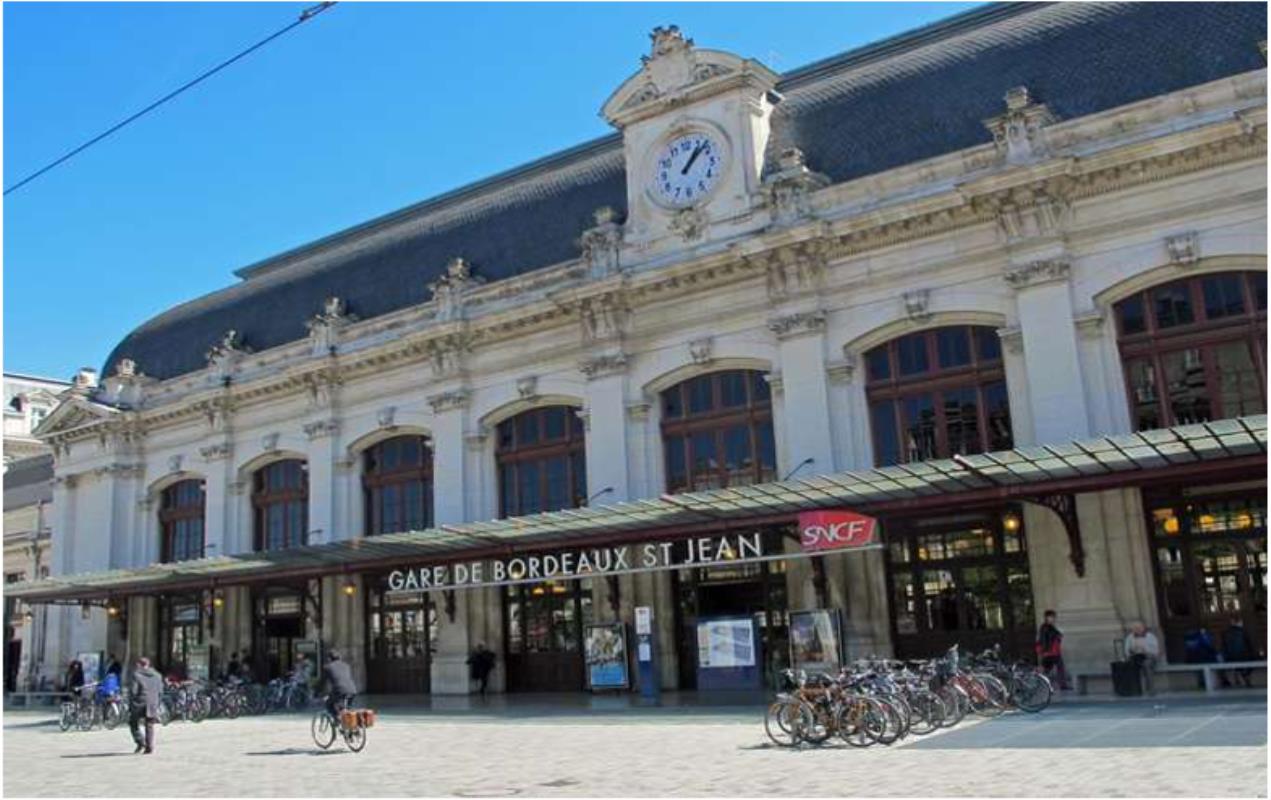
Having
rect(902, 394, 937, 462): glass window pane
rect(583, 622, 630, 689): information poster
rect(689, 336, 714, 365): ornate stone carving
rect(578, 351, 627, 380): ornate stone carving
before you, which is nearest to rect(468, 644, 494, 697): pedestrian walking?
rect(583, 622, 630, 689): information poster

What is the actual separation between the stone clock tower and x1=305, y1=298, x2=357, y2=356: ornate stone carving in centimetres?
1078

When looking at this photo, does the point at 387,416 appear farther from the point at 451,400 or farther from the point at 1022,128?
the point at 1022,128

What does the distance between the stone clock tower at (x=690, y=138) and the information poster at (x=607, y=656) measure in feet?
31.9

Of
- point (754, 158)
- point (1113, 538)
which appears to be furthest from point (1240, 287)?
point (754, 158)

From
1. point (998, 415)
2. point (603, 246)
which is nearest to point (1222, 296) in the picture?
point (998, 415)

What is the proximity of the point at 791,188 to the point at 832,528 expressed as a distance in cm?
889

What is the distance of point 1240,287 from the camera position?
2394cm

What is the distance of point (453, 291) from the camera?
34.5 meters

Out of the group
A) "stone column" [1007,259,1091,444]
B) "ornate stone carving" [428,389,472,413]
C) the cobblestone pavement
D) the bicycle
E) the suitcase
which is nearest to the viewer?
the cobblestone pavement

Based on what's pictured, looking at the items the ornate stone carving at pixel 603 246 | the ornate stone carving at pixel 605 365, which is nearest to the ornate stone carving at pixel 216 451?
the ornate stone carving at pixel 605 365

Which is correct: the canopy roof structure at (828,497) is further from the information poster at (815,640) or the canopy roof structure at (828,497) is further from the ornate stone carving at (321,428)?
the ornate stone carving at (321,428)

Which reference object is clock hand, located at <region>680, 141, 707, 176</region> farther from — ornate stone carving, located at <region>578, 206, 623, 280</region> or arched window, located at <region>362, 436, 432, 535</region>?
arched window, located at <region>362, 436, 432, 535</region>

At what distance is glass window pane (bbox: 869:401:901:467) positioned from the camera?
2728cm

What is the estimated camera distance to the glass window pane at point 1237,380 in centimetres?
2338
